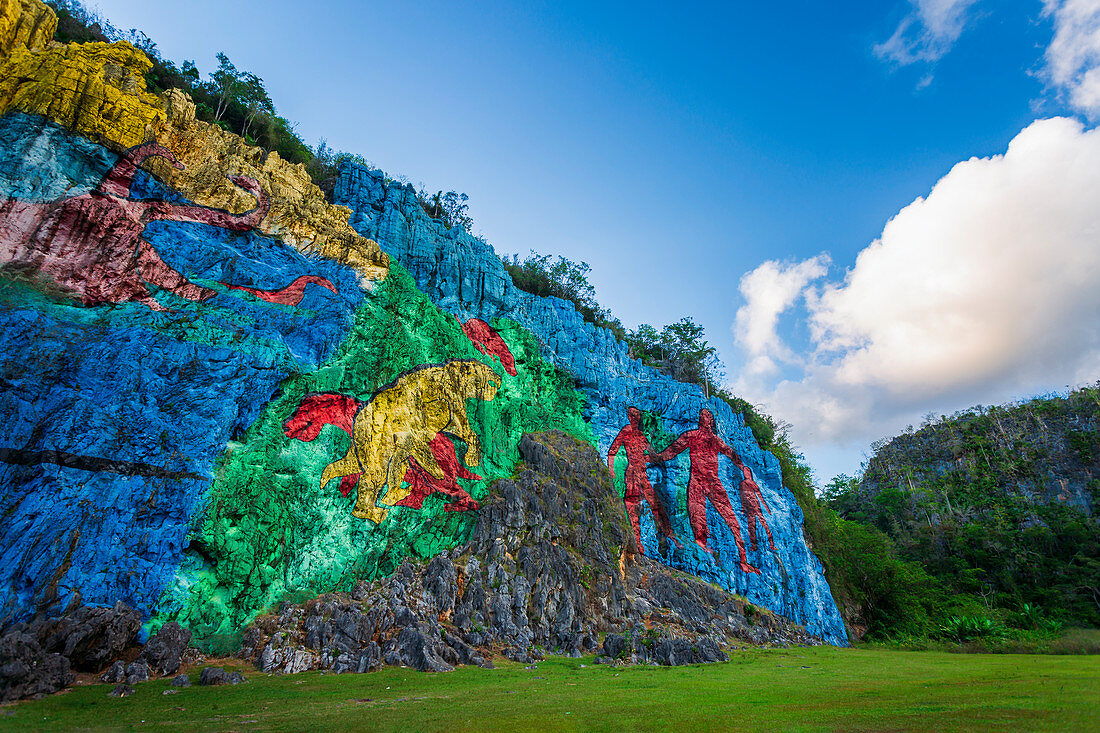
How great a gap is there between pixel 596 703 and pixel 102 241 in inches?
793

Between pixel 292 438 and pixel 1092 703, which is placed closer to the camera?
pixel 1092 703

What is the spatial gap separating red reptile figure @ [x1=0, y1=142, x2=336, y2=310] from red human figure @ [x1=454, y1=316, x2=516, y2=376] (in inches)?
496

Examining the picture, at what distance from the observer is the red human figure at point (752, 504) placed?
32125 mm

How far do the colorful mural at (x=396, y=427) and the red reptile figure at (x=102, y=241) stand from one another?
613 cm

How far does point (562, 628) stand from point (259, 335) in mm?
16097

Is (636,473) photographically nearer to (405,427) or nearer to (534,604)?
(534,604)

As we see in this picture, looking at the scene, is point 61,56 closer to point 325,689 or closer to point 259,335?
point 259,335

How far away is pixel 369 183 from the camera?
91.4 ft

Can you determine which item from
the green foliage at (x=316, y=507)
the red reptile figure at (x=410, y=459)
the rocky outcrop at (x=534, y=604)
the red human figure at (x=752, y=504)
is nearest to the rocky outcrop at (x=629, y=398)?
the red human figure at (x=752, y=504)

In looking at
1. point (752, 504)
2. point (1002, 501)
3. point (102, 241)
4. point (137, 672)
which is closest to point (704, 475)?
point (752, 504)

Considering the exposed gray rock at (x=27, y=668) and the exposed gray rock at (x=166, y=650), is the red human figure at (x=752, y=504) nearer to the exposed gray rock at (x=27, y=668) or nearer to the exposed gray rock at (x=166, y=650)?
the exposed gray rock at (x=166, y=650)

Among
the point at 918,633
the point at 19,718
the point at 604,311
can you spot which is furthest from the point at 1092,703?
the point at 604,311

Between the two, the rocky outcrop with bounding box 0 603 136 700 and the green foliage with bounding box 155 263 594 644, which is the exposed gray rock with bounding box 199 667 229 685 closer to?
the rocky outcrop with bounding box 0 603 136 700

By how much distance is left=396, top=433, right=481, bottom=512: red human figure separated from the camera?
20.2 meters
